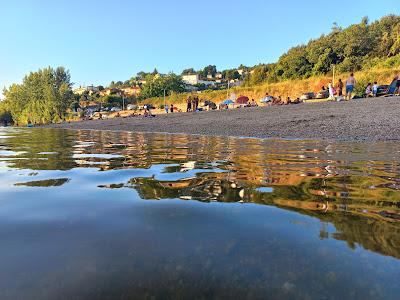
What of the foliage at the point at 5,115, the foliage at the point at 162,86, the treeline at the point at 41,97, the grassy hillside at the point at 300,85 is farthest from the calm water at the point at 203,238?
the foliage at the point at 5,115

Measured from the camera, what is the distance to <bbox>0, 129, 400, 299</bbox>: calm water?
1.13 metres

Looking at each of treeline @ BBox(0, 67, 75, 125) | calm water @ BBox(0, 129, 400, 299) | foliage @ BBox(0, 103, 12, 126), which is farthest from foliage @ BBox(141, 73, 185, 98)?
calm water @ BBox(0, 129, 400, 299)

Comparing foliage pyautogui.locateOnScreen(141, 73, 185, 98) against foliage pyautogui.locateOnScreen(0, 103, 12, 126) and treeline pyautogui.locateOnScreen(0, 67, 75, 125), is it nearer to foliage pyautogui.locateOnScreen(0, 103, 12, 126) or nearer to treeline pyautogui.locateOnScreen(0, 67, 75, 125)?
treeline pyautogui.locateOnScreen(0, 67, 75, 125)

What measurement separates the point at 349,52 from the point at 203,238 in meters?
51.0

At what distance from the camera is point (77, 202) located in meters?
2.32

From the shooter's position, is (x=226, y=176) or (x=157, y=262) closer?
(x=157, y=262)

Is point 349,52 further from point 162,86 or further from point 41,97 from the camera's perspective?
point 41,97

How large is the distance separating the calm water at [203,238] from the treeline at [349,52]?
145 ft

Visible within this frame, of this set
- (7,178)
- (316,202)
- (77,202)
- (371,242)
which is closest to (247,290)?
(371,242)

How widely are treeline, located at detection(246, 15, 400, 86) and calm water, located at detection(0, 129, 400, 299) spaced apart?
44229 millimetres

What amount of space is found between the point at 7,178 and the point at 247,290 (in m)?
3.03

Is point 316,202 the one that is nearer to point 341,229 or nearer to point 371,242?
point 341,229

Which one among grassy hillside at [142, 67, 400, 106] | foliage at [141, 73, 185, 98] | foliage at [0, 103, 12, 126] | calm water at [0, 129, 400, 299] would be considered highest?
foliage at [141, 73, 185, 98]

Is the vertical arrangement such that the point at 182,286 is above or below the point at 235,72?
below
